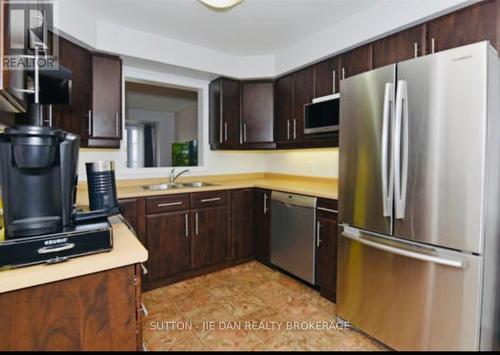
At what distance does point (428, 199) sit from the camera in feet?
4.76

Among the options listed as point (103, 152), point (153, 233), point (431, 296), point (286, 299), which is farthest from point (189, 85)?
point (431, 296)

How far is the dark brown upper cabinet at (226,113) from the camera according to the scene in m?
3.15

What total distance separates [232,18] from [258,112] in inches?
42.5

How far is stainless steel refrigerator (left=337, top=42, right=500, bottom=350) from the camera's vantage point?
51.8 inches

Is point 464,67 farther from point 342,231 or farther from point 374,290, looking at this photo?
point 374,290

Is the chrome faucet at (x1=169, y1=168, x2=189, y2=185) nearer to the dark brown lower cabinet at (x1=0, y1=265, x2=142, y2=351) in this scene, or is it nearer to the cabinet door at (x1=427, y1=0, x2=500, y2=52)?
the dark brown lower cabinet at (x1=0, y1=265, x2=142, y2=351)

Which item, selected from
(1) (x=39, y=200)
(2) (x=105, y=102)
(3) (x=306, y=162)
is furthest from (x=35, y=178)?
(3) (x=306, y=162)

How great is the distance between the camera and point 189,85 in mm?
3281

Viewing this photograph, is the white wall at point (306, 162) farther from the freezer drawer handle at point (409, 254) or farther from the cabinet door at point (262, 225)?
the freezer drawer handle at point (409, 254)

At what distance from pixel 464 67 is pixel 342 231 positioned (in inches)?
45.7

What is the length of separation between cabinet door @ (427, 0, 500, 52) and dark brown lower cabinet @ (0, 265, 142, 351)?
220cm

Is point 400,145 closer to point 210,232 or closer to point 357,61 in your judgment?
point 357,61

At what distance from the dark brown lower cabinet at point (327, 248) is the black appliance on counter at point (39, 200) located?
5.59 ft

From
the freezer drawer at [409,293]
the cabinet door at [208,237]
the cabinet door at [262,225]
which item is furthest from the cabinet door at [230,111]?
the freezer drawer at [409,293]
